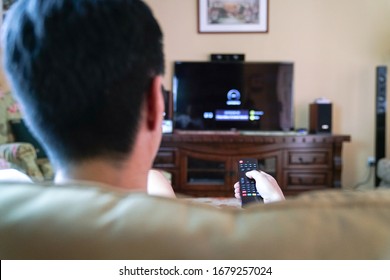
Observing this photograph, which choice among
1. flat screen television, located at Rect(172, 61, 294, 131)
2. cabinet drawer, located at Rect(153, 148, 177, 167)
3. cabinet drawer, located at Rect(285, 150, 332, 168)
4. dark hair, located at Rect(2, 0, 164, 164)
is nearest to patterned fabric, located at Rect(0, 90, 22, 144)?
cabinet drawer, located at Rect(153, 148, 177, 167)

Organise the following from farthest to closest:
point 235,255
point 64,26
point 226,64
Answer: point 226,64 < point 64,26 < point 235,255

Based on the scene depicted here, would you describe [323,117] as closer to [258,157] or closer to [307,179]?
[307,179]

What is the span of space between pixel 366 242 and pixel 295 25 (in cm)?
350

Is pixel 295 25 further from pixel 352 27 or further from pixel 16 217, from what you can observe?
pixel 16 217

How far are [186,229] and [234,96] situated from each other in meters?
3.21

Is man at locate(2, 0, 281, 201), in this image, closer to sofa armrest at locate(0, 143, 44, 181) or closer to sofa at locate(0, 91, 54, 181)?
sofa at locate(0, 91, 54, 181)

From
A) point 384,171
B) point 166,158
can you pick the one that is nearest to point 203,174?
point 166,158

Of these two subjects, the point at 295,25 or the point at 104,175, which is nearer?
the point at 104,175

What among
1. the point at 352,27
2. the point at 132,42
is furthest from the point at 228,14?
the point at 132,42

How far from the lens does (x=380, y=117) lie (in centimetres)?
331

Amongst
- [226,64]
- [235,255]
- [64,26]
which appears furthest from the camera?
[226,64]

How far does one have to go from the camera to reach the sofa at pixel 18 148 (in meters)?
2.43

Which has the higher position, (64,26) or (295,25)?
(295,25)

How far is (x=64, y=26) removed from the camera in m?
0.41
